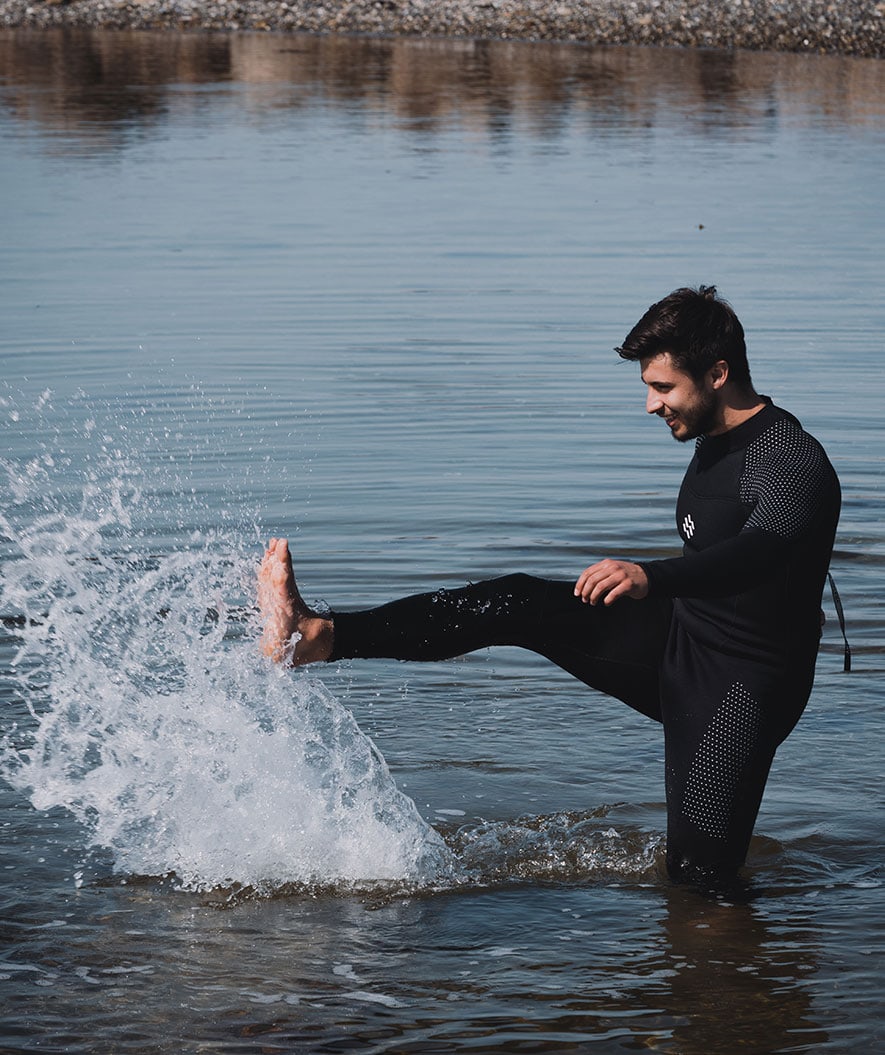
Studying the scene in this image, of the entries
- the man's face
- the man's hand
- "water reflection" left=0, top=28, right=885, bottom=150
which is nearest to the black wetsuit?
the man's face

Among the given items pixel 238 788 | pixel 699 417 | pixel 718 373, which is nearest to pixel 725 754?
pixel 699 417

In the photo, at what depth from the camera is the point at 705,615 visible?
5.68 m

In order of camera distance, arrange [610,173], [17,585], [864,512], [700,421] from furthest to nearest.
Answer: [610,173] < [864,512] < [17,585] < [700,421]

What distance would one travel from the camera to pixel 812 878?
20.2 feet

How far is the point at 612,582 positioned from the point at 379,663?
11.7 feet

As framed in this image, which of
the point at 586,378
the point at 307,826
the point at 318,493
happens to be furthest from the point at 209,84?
the point at 307,826

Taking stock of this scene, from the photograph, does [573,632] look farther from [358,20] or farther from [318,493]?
[358,20]

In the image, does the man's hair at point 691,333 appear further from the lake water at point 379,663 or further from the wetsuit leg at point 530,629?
the lake water at point 379,663

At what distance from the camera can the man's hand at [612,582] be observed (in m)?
5.07

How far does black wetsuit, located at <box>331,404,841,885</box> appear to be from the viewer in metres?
5.47

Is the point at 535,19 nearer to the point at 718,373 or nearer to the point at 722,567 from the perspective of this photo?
the point at 718,373

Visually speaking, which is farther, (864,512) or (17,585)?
(864,512)

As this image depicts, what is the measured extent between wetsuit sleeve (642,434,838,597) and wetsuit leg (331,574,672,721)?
495 mm

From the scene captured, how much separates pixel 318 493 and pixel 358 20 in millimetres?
48584
